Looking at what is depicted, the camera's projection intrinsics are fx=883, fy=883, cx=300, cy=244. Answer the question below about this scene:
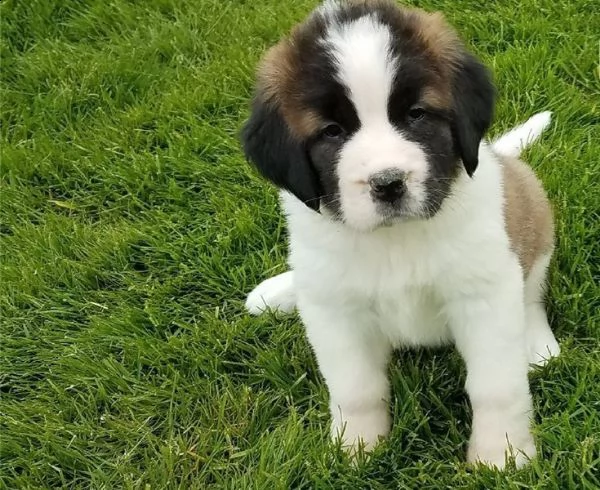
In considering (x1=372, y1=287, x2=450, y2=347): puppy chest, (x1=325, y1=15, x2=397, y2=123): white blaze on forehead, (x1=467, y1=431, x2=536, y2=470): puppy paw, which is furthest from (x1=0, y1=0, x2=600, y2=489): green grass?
(x1=325, y1=15, x2=397, y2=123): white blaze on forehead

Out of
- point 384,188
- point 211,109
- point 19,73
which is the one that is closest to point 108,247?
point 211,109

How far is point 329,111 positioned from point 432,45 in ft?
1.27

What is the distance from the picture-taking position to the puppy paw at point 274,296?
388 cm

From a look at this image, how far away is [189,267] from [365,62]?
203 cm

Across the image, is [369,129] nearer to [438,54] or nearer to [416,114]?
[416,114]

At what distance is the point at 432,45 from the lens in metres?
2.69

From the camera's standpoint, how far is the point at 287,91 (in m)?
2.73

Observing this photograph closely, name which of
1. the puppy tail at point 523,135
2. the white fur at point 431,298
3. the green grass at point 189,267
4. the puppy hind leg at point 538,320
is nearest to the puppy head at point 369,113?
the white fur at point 431,298

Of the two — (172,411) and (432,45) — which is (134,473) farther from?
(432,45)

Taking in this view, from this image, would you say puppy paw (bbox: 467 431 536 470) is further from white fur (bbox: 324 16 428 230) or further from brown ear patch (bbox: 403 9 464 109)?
brown ear patch (bbox: 403 9 464 109)

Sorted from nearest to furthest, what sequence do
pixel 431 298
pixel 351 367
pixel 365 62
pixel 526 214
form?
pixel 365 62 < pixel 431 298 < pixel 351 367 < pixel 526 214

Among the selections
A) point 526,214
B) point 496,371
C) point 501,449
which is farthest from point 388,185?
point 501,449

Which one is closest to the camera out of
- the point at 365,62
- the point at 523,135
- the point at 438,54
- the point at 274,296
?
the point at 365,62

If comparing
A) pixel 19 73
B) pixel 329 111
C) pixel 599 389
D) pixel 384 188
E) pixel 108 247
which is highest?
pixel 329 111
